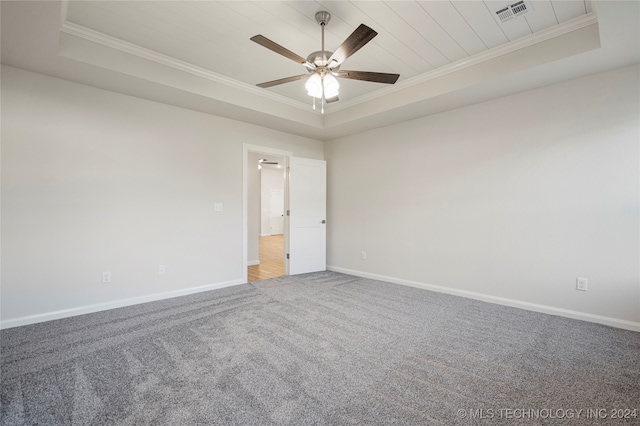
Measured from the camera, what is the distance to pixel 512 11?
2.37 m

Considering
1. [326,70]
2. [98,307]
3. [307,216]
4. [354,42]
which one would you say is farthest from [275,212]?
[354,42]

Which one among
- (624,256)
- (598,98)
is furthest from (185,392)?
(598,98)

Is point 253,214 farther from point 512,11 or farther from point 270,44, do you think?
point 512,11

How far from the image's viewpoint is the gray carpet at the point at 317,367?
1.60 metres

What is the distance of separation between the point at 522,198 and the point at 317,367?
301 cm

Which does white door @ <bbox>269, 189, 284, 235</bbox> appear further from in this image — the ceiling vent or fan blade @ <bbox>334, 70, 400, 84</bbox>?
the ceiling vent

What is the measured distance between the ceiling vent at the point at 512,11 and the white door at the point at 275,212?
10325mm

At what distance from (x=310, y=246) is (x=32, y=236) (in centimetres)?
366

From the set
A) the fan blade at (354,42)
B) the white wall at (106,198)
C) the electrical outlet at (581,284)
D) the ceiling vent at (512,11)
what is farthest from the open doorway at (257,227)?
the electrical outlet at (581,284)

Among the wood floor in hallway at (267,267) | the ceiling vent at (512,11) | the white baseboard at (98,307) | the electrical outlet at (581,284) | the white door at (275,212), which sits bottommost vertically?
the wood floor in hallway at (267,267)

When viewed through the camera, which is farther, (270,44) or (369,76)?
(369,76)

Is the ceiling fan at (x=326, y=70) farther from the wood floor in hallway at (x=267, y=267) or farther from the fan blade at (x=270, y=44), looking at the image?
the wood floor in hallway at (x=267, y=267)

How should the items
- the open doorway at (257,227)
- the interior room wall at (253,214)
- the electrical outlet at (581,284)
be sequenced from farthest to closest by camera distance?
1. the interior room wall at (253,214)
2. the open doorway at (257,227)
3. the electrical outlet at (581,284)

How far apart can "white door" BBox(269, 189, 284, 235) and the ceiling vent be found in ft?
33.9
